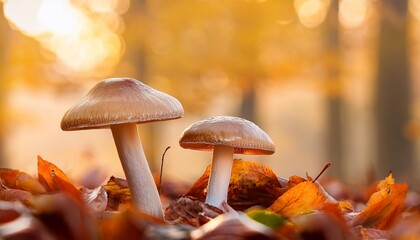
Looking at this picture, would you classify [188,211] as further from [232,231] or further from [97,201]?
[232,231]

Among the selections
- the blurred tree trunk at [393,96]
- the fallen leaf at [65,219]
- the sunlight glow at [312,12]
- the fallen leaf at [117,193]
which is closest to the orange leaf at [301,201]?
the fallen leaf at [117,193]

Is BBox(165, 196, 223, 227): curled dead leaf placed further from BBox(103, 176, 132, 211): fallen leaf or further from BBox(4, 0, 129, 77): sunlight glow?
BBox(4, 0, 129, 77): sunlight glow

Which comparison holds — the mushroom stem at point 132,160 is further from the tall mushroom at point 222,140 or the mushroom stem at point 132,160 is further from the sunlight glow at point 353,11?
the sunlight glow at point 353,11

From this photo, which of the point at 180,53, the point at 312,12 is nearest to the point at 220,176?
the point at 180,53

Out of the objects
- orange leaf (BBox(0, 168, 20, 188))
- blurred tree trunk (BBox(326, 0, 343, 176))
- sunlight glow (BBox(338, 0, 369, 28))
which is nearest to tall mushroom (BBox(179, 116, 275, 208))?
orange leaf (BBox(0, 168, 20, 188))

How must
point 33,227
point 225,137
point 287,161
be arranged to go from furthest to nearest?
point 287,161 < point 225,137 < point 33,227

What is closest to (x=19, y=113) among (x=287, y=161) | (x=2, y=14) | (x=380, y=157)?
(x=2, y=14)

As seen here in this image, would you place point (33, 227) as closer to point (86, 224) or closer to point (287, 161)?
point (86, 224)
